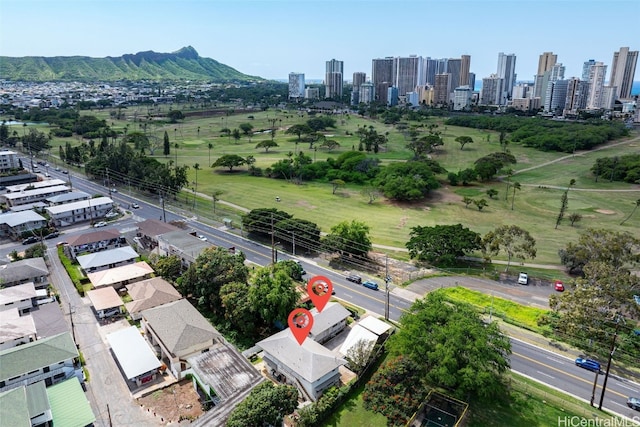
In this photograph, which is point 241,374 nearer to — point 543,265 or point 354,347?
point 354,347

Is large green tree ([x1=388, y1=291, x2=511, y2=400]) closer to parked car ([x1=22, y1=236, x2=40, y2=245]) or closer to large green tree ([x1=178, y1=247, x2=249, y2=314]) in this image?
large green tree ([x1=178, y1=247, x2=249, y2=314])

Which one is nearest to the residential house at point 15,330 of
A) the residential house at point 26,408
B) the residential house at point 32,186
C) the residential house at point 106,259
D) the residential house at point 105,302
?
the residential house at point 105,302

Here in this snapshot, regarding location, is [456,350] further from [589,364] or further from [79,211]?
[79,211]

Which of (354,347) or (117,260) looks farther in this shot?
(117,260)

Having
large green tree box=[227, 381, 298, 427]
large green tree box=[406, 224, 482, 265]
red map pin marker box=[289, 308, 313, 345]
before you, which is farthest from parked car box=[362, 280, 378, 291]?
large green tree box=[227, 381, 298, 427]

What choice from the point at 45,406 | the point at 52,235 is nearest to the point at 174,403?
the point at 45,406

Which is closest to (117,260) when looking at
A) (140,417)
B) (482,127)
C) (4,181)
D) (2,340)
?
(2,340)
